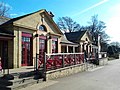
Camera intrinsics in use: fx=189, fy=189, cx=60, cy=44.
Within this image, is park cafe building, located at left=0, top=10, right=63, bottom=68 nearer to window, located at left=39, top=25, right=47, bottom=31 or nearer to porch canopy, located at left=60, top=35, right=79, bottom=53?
window, located at left=39, top=25, right=47, bottom=31

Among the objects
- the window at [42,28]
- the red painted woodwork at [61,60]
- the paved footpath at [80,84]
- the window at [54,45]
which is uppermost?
the window at [42,28]

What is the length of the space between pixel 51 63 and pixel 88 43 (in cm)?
2476

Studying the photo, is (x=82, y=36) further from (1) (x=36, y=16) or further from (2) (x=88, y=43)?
(1) (x=36, y=16)

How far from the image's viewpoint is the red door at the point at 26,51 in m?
17.2

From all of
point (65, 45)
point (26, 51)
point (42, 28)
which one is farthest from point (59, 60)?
A: point (65, 45)

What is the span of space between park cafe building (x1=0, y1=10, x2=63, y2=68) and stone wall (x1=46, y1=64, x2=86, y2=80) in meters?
1.50

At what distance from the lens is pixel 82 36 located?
3588cm

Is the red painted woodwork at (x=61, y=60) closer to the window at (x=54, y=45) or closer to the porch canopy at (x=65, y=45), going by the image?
the window at (x=54, y=45)

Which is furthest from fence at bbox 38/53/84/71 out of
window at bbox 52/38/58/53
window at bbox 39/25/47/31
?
window at bbox 39/25/47/31

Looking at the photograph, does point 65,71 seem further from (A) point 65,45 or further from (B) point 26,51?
(A) point 65,45

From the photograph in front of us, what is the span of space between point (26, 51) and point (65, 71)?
4.43 m

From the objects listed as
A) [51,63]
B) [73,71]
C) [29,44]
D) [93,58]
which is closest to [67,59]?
[73,71]

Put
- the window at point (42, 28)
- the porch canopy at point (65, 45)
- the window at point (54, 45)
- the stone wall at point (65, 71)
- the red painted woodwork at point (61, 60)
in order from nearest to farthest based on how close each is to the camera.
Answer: the stone wall at point (65, 71), the red painted woodwork at point (61, 60), the window at point (42, 28), the window at point (54, 45), the porch canopy at point (65, 45)

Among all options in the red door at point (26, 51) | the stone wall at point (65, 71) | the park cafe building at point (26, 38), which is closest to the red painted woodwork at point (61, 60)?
the stone wall at point (65, 71)
